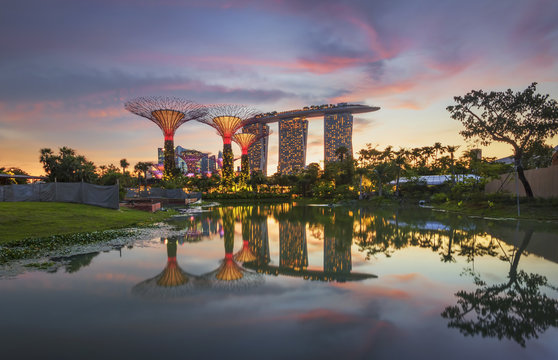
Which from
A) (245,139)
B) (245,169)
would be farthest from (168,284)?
(245,169)

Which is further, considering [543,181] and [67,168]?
[67,168]

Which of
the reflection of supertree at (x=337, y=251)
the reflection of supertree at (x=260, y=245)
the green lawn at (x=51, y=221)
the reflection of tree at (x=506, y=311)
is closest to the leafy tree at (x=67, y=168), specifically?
the green lawn at (x=51, y=221)

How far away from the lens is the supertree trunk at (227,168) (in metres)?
66.1

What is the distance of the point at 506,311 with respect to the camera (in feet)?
14.3

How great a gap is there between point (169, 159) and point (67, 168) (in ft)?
96.6

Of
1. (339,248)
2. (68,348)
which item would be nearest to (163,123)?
(339,248)

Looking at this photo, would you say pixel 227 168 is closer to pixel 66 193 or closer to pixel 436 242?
pixel 66 193

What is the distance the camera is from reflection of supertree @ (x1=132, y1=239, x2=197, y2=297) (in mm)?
5211

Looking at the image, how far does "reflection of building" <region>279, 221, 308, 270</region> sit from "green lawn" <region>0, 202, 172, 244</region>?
7.99m

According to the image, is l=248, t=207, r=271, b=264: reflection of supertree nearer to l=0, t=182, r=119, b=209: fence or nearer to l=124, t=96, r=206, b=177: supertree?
l=0, t=182, r=119, b=209: fence

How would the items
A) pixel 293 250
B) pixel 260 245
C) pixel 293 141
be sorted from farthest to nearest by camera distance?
1. pixel 293 141
2. pixel 260 245
3. pixel 293 250

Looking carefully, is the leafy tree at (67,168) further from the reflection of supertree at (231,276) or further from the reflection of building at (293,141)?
the reflection of building at (293,141)

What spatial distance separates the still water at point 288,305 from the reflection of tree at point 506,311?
0.07 feet

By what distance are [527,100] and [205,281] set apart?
82.8 feet
